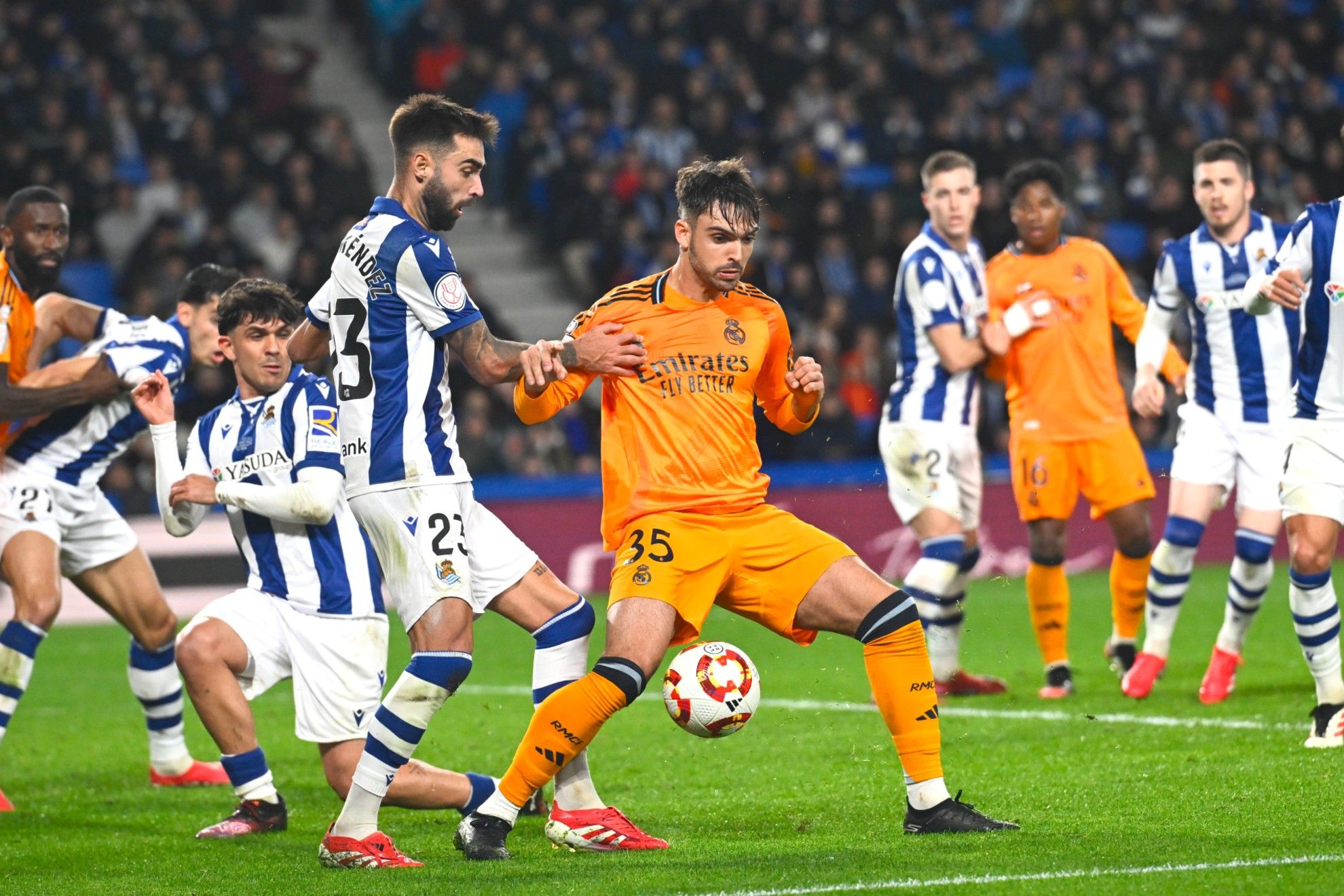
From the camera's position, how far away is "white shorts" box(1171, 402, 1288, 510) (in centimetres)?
872

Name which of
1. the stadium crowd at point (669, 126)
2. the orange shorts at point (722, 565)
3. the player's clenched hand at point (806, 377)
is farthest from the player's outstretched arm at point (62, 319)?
the stadium crowd at point (669, 126)

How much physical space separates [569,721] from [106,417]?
337 cm

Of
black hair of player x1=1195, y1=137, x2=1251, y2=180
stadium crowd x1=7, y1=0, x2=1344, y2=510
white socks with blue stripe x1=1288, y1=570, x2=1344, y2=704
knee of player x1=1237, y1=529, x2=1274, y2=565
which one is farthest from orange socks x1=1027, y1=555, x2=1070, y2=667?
stadium crowd x1=7, y1=0, x2=1344, y2=510

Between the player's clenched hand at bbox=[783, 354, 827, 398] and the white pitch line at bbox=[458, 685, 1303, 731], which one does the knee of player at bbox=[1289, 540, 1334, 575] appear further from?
the player's clenched hand at bbox=[783, 354, 827, 398]

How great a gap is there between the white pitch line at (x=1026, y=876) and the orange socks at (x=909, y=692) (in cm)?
71

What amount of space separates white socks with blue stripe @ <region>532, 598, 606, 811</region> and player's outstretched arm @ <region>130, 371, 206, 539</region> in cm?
145

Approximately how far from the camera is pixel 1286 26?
2222 cm

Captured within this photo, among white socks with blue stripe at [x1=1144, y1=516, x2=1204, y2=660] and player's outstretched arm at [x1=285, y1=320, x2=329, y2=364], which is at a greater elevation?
player's outstretched arm at [x1=285, y1=320, x2=329, y2=364]

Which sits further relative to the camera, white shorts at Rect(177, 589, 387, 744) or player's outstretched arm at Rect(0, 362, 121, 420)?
player's outstretched arm at Rect(0, 362, 121, 420)

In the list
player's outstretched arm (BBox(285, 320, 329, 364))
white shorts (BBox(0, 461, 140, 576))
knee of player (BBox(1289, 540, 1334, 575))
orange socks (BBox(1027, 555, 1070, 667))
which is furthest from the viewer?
orange socks (BBox(1027, 555, 1070, 667))

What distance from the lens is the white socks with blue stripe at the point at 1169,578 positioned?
352 inches

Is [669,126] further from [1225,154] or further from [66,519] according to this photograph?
[66,519]

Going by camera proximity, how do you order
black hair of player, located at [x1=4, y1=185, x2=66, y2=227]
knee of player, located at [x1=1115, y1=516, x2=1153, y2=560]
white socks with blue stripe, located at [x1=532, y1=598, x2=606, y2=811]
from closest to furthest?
white socks with blue stripe, located at [x1=532, y1=598, x2=606, y2=811], black hair of player, located at [x1=4, y1=185, x2=66, y2=227], knee of player, located at [x1=1115, y1=516, x2=1153, y2=560]

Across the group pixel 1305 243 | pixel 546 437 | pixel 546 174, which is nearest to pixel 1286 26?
pixel 546 174
